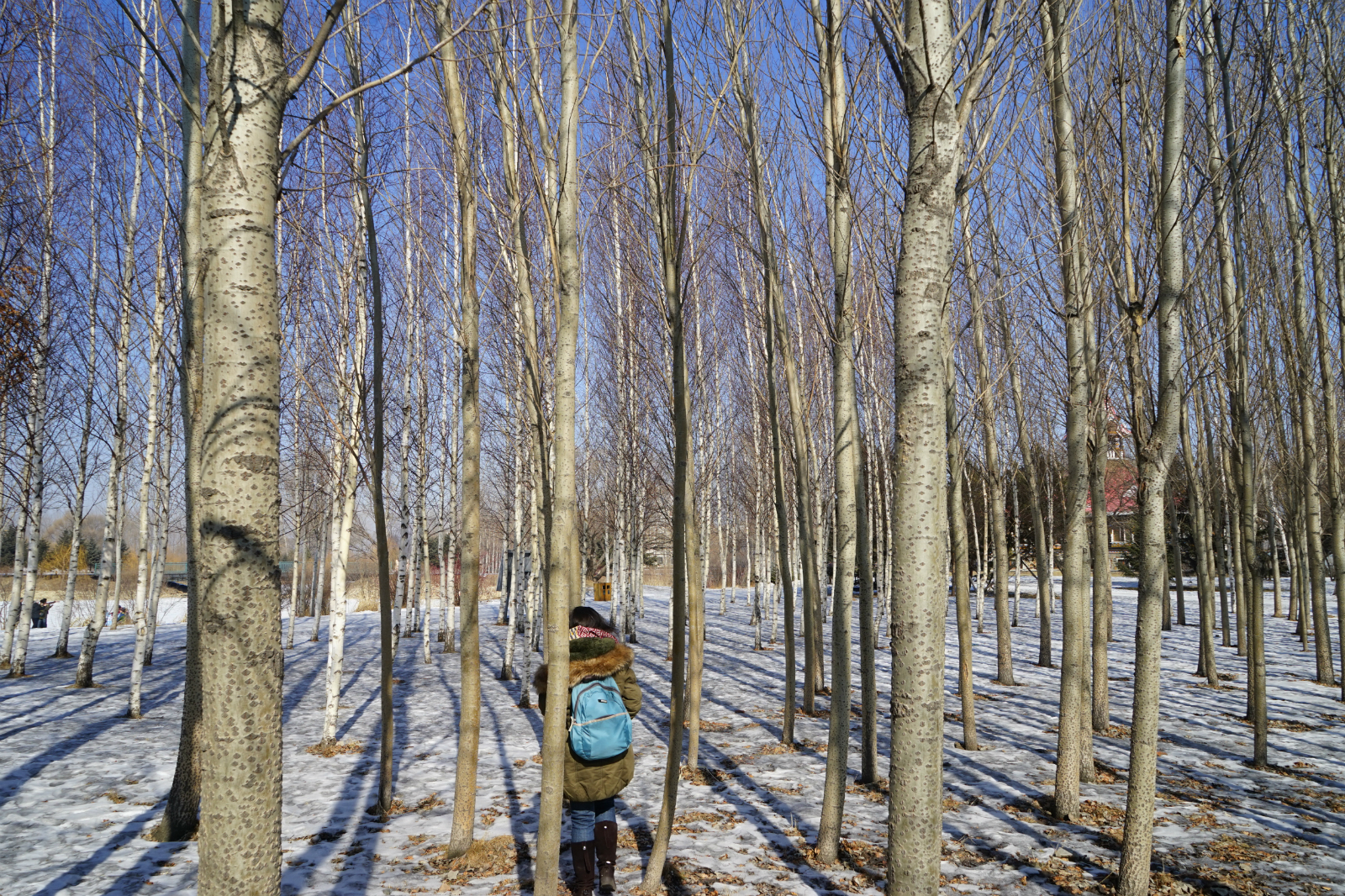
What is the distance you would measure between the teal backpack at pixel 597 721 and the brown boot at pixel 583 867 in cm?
50

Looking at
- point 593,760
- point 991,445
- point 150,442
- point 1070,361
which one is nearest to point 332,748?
point 150,442

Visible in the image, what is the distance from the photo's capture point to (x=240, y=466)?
5.84 feet

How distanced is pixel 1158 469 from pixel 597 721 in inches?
127

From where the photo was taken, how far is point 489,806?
531cm

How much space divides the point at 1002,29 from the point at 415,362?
1156 cm

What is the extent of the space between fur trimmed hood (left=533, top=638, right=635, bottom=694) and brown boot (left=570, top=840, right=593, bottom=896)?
0.83 m

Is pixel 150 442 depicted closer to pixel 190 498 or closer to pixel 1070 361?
pixel 190 498

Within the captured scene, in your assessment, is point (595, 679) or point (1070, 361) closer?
point (595, 679)

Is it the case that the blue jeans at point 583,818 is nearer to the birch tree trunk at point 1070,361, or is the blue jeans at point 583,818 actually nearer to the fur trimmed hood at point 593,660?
the fur trimmed hood at point 593,660

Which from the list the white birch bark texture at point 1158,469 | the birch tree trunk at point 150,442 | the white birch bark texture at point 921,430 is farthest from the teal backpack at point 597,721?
the birch tree trunk at point 150,442

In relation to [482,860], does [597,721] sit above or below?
above

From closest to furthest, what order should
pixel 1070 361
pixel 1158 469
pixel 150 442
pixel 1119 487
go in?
pixel 1158 469 < pixel 1070 361 < pixel 150 442 < pixel 1119 487

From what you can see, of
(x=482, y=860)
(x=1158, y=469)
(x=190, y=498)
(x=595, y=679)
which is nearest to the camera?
(x=595, y=679)

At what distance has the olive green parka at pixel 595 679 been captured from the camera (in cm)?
357
